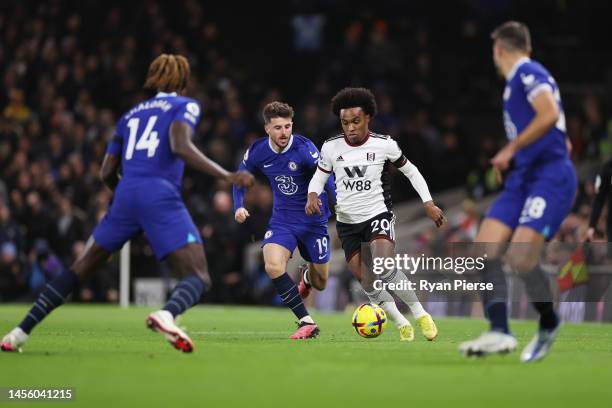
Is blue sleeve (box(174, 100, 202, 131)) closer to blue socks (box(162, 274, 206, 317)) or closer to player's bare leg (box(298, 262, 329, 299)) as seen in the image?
blue socks (box(162, 274, 206, 317))

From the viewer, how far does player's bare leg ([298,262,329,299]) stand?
13555mm

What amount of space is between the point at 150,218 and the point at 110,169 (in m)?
0.75

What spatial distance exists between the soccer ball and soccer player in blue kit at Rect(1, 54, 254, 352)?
3.11 meters

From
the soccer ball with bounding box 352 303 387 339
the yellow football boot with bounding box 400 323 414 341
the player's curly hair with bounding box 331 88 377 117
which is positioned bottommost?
the yellow football boot with bounding box 400 323 414 341

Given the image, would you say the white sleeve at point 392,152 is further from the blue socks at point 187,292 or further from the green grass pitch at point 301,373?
the blue socks at point 187,292

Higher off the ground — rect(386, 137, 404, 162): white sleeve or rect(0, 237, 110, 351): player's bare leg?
rect(386, 137, 404, 162): white sleeve

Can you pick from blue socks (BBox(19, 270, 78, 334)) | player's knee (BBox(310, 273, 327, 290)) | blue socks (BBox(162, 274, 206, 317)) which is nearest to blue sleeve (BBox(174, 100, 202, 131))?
blue socks (BBox(162, 274, 206, 317))

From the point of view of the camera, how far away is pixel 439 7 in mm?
29922

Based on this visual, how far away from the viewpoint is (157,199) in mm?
9516

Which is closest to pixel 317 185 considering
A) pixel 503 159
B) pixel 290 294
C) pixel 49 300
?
pixel 290 294

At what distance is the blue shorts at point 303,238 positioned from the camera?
1323 cm

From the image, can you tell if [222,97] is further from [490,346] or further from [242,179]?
[490,346]

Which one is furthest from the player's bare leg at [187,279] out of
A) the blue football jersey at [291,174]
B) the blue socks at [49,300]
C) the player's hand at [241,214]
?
the blue football jersey at [291,174]

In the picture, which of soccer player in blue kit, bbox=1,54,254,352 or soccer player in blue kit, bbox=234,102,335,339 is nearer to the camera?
soccer player in blue kit, bbox=1,54,254,352
